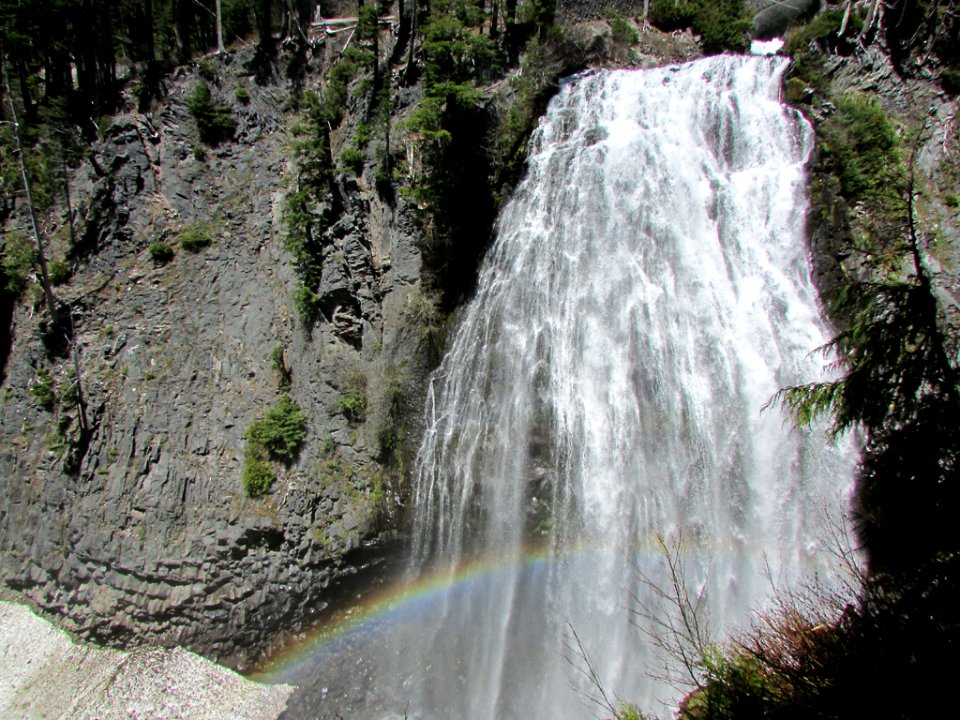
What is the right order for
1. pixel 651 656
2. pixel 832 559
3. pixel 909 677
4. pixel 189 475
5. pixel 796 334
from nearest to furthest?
pixel 909 677 < pixel 832 559 < pixel 651 656 < pixel 796 334 < pixel 189 475

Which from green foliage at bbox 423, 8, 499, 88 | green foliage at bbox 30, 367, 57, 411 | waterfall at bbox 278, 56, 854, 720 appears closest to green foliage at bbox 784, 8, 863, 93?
waterfall at bbox 278, 56, 854, 720

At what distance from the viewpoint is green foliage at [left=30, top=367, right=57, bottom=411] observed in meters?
15.5

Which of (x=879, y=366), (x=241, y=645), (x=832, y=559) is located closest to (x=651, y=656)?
(x=832, y=559)

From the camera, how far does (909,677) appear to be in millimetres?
3670

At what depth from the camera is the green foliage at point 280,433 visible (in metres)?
13.0

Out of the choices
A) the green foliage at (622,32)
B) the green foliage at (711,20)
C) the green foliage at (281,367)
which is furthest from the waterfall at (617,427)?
the green foliage at (711,20)

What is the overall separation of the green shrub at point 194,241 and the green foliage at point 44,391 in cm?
542

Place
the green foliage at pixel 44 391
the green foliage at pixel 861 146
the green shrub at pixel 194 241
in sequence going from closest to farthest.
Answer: the green foliage at pixel 861 146 → the green foliage at pixel 44 391 → the green shrub at pixel 194 241

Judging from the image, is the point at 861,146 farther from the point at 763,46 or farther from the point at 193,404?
the point at 193,404

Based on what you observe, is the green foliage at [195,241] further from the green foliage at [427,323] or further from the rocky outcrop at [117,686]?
the rocky outcrop at [117,686]

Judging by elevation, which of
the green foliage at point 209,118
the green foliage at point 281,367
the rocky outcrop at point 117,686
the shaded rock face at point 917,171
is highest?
the green foliage at point 209,118

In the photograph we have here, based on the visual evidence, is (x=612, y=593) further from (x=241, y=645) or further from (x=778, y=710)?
(x=241, y=645)

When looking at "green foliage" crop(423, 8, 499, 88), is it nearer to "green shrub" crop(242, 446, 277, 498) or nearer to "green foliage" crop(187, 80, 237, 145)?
"green foliage" crop(187, 80, 237, 145)

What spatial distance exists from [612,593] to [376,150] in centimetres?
1300
